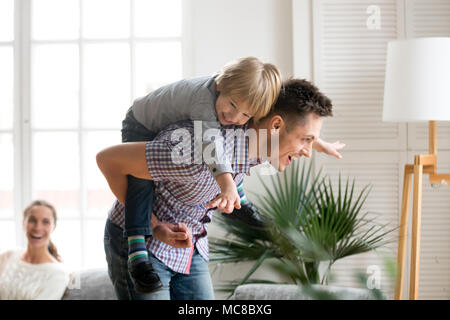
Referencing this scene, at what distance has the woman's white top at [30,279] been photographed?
269 centimetres

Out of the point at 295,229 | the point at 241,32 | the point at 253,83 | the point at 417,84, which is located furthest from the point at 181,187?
the point at 241,32

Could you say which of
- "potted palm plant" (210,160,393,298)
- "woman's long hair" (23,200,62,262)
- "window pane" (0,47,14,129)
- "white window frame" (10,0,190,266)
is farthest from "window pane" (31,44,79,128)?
"potted palm plant" (210,160,393,298)

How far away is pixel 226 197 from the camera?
1.12m

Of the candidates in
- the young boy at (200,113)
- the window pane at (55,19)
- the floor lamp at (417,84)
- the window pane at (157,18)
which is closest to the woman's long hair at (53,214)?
the window pane at (55,19)

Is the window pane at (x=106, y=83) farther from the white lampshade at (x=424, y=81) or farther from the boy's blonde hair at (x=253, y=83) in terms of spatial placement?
the boy's blonde hair at (x=253, y=83)

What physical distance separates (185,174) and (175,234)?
0.51 ft

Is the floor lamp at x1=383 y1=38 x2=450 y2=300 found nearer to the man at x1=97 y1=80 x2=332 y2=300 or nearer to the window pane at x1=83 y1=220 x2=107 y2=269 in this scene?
the man at x1=97 y1=80 x2=332 y2=300

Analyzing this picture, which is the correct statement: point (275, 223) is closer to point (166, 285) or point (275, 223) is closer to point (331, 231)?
point (331, 231)

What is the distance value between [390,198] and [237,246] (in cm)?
100

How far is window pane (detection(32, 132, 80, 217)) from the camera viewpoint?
10.9ft

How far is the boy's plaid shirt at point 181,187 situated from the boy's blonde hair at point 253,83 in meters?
0.09

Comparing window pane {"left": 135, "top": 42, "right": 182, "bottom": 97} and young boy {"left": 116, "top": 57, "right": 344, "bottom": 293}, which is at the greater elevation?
window pane {"left": 135, "top": 42, "right": 182, "bottom": 97}

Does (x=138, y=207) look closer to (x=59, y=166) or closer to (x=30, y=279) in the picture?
(x=30, y=279)

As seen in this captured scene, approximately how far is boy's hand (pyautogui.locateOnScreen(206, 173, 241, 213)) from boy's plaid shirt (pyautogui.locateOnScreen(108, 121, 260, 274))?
0.07 meters
